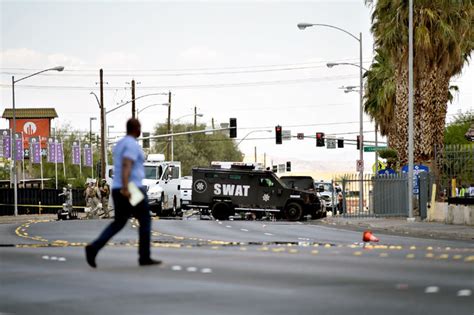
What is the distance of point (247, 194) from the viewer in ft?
154

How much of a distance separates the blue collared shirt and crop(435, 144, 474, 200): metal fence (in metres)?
27.0

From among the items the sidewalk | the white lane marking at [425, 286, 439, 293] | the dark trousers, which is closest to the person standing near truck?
the sidewalk

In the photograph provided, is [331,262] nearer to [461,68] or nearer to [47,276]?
[47,276]

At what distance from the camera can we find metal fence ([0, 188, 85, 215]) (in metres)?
68.1

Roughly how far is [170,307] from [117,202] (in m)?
1.95

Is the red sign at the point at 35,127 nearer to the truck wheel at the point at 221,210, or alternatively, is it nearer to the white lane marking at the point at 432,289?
the truck wheel at the point at 221,210

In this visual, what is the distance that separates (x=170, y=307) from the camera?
382 inches

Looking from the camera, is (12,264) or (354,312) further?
(12,264)

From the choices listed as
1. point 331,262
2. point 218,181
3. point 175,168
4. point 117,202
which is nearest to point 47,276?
point 117,202

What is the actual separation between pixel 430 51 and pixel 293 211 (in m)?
9.22

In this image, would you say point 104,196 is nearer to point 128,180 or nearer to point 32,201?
point 32,201

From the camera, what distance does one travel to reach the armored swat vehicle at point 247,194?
154ft

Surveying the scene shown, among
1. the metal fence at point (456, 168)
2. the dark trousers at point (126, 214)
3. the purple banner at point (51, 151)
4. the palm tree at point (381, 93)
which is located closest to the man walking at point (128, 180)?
the dark trousers at point (126, 214)

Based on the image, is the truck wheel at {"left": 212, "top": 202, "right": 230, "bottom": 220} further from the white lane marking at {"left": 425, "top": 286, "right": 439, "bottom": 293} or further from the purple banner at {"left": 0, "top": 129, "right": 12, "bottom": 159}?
the white lane marking at {"left": 425, "top": 286, "right": 439, "bottom": 293}
